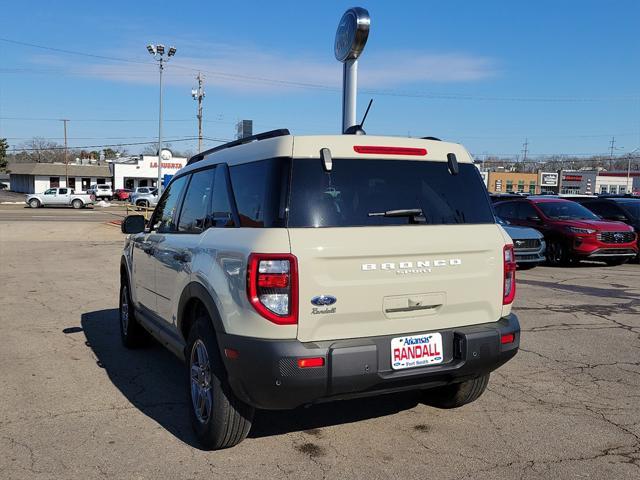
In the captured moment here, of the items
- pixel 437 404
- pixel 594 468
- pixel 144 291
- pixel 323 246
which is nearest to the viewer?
pixel 323 246

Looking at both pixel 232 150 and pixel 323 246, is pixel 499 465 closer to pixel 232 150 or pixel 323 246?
pixel 323 246

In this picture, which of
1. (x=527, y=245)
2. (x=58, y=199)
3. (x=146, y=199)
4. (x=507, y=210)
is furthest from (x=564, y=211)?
(x=58, y=199)

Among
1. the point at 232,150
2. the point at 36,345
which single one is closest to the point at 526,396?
the point at 232,150

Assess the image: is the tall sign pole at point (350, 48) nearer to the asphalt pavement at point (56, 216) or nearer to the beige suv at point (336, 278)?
the beige suv at point (336, 278)

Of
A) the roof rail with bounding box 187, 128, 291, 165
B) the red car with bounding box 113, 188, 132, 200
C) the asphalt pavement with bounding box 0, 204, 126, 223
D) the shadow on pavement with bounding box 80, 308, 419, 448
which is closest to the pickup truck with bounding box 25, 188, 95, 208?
the asphalt pavement with bounding box 0, 204, 126, 223

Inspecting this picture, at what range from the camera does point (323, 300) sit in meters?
3.16

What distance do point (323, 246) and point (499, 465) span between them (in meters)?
1.72

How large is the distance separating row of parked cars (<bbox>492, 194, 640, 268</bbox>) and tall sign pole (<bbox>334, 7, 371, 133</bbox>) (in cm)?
445

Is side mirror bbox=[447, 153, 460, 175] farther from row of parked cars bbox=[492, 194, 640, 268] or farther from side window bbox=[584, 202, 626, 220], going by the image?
side window bbox=[584, 202, 626, 220]

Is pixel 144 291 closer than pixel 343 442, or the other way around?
pixel 343 442

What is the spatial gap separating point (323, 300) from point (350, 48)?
29.7 ft

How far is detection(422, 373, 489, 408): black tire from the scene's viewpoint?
427 centimetres

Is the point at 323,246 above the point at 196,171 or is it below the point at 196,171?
below

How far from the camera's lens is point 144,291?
208 inches
